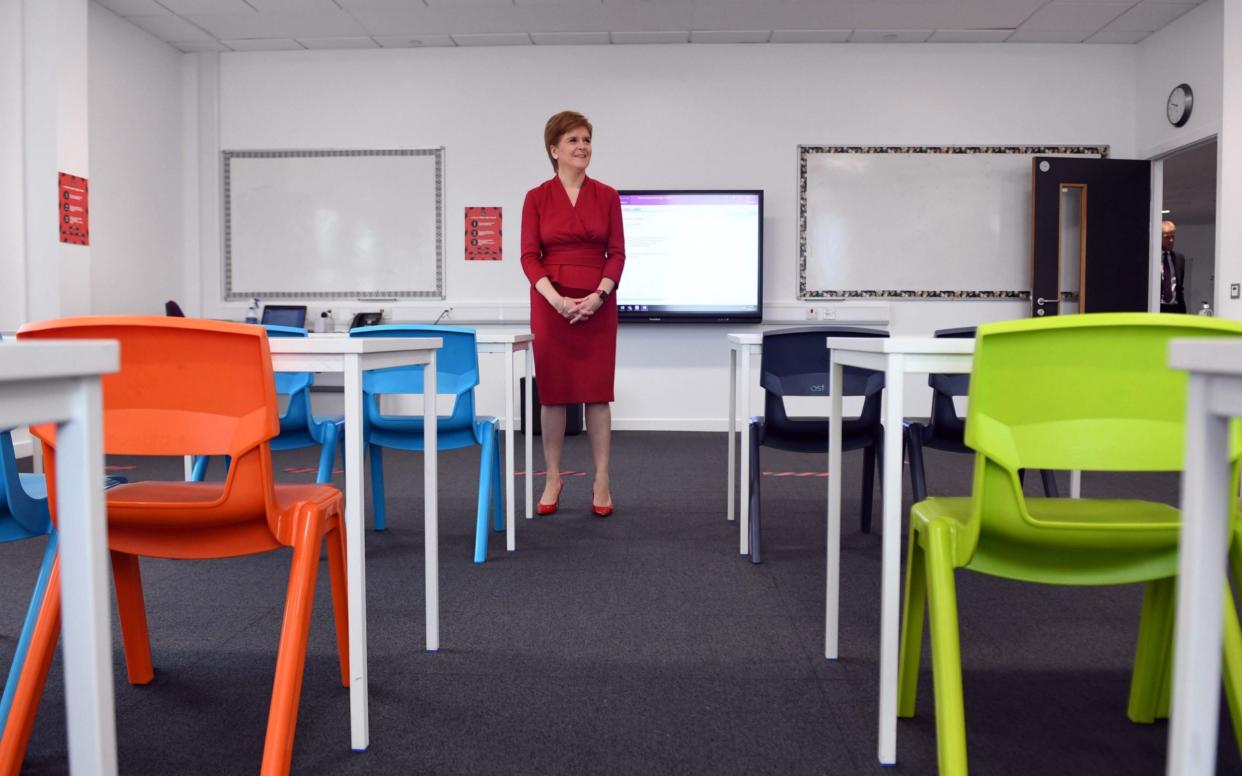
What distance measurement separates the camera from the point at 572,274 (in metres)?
3.06

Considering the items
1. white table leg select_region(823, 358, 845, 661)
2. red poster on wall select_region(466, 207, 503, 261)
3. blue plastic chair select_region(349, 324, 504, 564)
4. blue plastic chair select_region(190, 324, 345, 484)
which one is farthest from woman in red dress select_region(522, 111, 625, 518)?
red poster on wall select_region(466, 207, 503, 261)

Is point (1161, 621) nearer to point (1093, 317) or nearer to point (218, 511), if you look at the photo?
point (1093, 317)

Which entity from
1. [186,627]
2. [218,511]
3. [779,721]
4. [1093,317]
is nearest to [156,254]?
[186,627]

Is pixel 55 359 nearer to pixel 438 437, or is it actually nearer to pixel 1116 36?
pixel 438 437

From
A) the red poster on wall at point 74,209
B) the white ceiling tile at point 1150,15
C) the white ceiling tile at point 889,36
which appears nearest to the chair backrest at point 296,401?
the red poster on wall at point 74,209

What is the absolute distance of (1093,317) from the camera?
3.44ft

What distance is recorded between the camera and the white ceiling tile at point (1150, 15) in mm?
4922

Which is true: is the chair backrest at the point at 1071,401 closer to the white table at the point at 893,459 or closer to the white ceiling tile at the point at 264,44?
the white table at the point at 893,459

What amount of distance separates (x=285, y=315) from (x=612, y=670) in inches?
181

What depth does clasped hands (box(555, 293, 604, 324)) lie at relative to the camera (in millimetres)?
2992

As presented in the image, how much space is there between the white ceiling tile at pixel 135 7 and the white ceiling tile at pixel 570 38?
224 centimetres

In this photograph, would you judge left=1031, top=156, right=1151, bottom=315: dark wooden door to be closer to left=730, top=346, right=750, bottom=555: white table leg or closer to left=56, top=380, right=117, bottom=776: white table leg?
left=730, top=346, right=750, bottom=555: white table leg

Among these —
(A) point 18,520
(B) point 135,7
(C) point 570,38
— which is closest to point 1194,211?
(C) point 570,38

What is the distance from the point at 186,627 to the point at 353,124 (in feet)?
15.0
